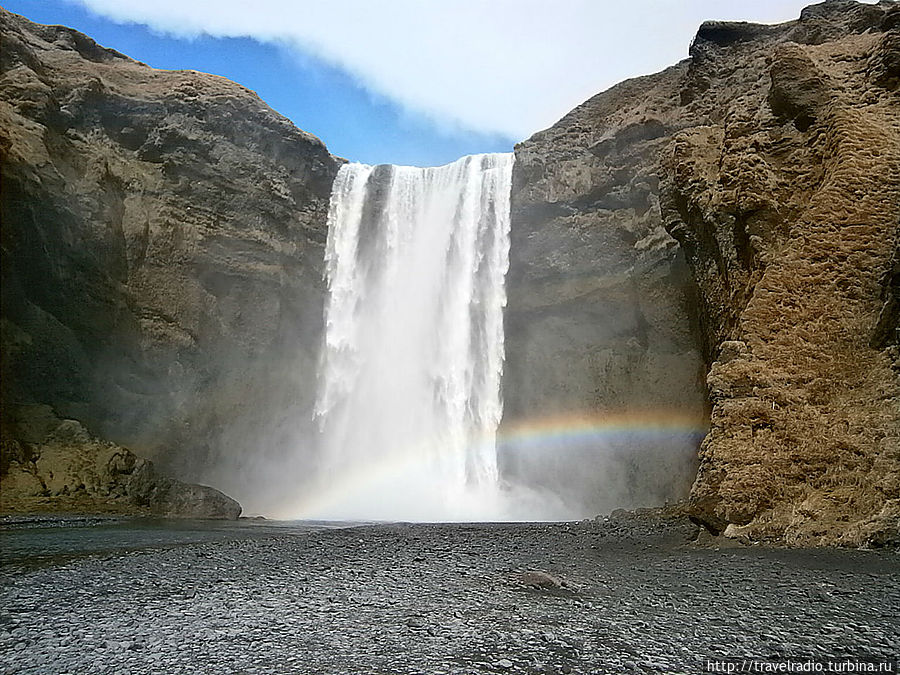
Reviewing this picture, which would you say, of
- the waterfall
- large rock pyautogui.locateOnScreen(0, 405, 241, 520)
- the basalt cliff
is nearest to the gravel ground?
the basalt cliff

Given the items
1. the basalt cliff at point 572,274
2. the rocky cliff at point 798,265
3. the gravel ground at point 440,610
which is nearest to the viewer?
the gravel ground at point 440,610

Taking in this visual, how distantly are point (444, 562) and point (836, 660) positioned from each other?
14.5ft

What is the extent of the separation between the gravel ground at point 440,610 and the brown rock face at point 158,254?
16.7 m

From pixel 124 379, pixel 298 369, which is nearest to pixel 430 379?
pixel 298 369

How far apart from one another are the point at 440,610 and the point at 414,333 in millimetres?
26342

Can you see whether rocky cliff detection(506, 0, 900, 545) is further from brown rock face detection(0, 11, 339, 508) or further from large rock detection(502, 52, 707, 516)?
brown rock face detection(0, 11, 339, 508)

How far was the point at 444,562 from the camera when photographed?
7273mm

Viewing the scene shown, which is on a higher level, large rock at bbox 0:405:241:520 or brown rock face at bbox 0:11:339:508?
brown rock face at bbox 0:11:339:508

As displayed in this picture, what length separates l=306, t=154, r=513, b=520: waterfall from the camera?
28969mm

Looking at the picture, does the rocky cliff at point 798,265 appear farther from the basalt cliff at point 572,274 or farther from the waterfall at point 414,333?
the waterfall at point 414,333

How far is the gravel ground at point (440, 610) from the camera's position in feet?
12.3

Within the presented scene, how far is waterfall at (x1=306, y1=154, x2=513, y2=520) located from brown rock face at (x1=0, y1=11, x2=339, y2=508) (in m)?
1.53

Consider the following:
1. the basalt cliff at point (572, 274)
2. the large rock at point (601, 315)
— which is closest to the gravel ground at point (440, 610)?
the basalt cliff at point (572, 274)

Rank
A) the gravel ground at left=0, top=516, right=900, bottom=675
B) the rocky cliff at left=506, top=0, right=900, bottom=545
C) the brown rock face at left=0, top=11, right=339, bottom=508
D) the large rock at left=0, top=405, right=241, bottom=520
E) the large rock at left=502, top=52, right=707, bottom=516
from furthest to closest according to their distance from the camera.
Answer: the large rock at left=502, top=52, right=707, bottom=516 → the brown rock face at left=0, top=11, right=339, bottom=508 → the large rock at left=0, top=405, right=241, bottom=520 → the rocky cliff at left=506, top=0, right=900, bottom=545 → the gravel ground at left=0, top=516, right=900, bottom=675
